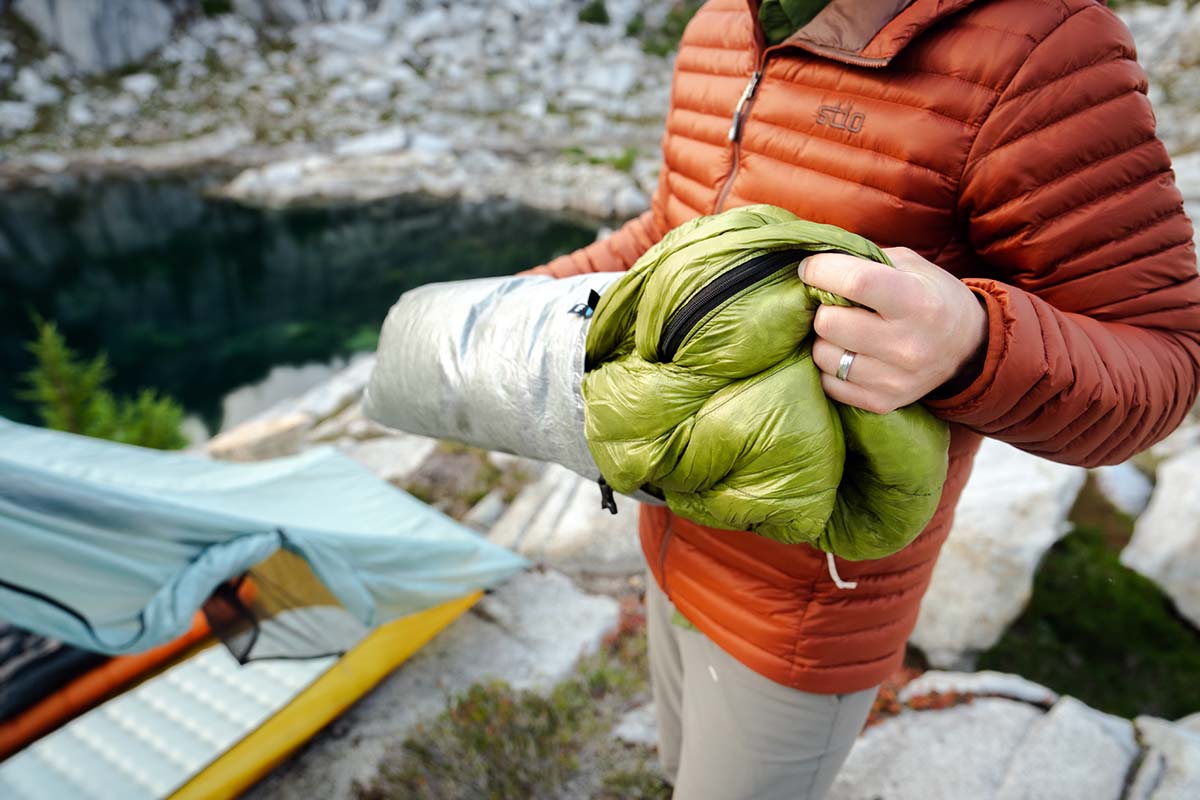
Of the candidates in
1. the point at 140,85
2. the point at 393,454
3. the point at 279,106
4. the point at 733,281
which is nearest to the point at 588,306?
the point at 733,281

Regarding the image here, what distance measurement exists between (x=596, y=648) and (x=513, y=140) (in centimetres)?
2420

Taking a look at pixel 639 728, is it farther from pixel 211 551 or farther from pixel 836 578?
pixel 836 578

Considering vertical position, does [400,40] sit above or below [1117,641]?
above

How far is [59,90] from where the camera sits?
26.9m

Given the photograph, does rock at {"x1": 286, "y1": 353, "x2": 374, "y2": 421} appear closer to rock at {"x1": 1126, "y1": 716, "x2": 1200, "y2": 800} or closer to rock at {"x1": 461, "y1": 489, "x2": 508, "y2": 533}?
rock at {"x1": 461, "y1": 489, "x2": 508, "y2": 533}

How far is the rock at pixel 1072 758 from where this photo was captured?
2258mm

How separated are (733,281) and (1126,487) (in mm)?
4598

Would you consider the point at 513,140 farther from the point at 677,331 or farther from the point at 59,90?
the point at 677,331

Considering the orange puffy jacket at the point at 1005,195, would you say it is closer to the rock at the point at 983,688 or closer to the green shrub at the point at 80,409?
the rock at the point at 983,688

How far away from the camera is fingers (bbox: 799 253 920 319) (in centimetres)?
75

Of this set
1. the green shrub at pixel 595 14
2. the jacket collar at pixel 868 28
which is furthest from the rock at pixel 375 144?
the jacket collar at pixel 868 28

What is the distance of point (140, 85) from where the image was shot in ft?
90.8

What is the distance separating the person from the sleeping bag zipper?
7 cm

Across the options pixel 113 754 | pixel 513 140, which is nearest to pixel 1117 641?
pixel 113 754
